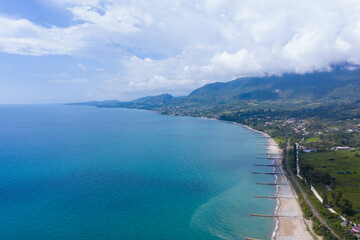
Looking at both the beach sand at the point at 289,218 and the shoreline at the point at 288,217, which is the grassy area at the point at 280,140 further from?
the beach sand at the point at 289,218

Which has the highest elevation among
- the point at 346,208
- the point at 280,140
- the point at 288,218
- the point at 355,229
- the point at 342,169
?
the point at 280,140

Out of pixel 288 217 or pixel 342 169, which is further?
pixel 342 169

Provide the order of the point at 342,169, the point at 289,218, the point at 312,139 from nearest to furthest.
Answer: the point at 289,218 → the point at 342,169 → the point at 312,139

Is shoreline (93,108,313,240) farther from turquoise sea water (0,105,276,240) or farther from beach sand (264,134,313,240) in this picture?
turquoise sea water (0,105,276,240)

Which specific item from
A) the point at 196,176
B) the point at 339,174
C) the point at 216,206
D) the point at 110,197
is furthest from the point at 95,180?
the point at 339,174

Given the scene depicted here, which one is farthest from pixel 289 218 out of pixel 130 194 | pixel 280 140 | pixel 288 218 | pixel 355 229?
pixel 280 140

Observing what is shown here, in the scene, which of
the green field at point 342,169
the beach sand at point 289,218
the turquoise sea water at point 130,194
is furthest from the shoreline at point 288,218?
the green field at point 342,169

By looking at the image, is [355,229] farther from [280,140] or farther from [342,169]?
[280,140]

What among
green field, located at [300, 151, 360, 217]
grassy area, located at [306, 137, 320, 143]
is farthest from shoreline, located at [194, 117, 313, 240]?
grassy area, located at [306, 137, 320, 143]
